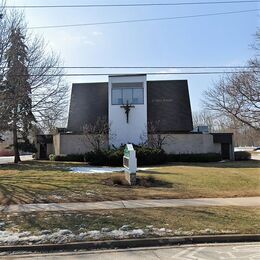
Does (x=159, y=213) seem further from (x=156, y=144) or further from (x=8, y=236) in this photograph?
(x=156, y=144)

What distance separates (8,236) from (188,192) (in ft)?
26.9

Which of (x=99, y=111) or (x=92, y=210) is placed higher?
(x=99, y=111)

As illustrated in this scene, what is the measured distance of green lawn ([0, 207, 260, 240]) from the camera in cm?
952

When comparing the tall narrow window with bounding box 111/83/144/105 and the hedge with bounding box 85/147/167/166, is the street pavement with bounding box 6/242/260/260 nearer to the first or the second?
the hedge with bounding box 85/147/167/166

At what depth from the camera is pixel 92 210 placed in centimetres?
1178

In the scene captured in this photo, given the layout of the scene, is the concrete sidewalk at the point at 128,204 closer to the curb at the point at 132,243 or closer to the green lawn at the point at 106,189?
the green lawn at the point at 106,189

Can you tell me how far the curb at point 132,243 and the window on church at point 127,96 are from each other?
2974 cm

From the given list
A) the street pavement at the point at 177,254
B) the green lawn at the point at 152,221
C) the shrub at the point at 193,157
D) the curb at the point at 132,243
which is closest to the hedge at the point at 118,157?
the shrub at the point at 193,157

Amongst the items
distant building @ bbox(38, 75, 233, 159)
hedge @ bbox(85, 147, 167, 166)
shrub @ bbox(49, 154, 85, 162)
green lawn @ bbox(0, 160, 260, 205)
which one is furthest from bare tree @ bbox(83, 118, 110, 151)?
green lawn @ bbox(0, 160, 260, 205)

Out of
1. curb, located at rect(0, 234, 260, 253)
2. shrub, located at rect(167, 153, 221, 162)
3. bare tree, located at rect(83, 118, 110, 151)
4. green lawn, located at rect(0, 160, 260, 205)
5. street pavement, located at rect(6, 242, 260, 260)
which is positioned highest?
bare tree, located at rect(83, 118, 110, 151)

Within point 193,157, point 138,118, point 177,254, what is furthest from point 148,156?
point 177,254

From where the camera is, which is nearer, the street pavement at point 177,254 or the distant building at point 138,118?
the street pavement at point 177,254

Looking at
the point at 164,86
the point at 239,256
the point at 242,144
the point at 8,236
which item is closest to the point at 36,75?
the point at 164,86

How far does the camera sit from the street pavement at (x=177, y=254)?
7.65m
